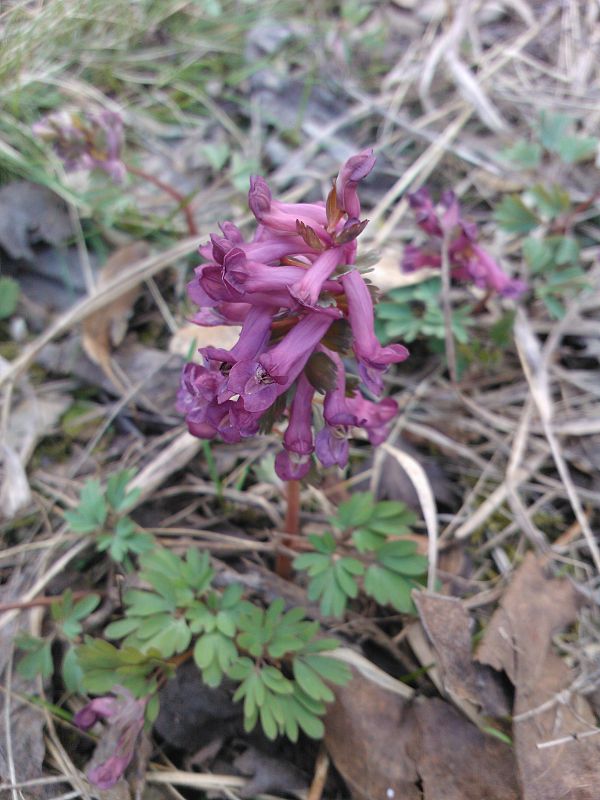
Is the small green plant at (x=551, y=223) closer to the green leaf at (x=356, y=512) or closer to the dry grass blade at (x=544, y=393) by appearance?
the dry grass blade at (x=544, y=393)

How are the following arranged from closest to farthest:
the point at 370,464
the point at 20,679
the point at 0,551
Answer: the point at 20,679
the point at 0,551
the point at 370,464

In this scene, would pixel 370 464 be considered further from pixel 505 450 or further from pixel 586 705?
pixel 586 705

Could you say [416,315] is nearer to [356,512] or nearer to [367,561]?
[356,512]

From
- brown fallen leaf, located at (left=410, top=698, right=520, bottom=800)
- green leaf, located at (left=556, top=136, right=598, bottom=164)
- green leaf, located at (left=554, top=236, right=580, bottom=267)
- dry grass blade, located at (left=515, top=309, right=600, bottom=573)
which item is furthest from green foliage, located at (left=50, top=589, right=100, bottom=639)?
green leaf, located at (left=556, top=136, right=598, bottom=164)

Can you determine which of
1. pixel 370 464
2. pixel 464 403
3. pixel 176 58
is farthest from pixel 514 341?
pixel 176 58

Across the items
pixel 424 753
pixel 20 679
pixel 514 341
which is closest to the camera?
pixel 424 753

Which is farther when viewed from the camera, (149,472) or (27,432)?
(27,432)

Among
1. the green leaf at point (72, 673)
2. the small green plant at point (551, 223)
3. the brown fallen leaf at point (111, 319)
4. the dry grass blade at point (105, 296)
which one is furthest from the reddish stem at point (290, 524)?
the small green plant at point (551, 223)

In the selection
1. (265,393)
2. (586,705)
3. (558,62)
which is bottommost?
(586,705)
